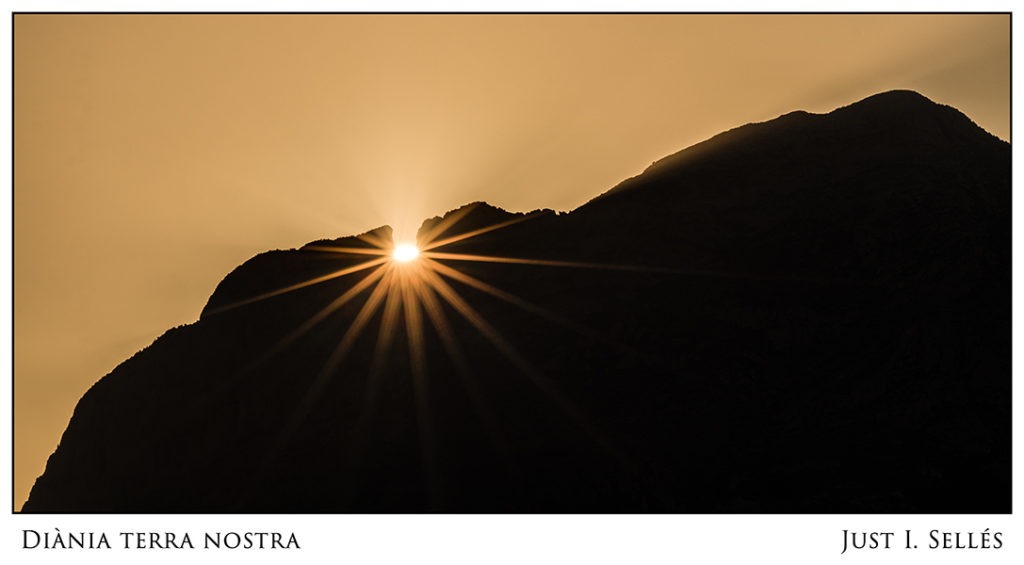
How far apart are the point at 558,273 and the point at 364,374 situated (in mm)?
11908

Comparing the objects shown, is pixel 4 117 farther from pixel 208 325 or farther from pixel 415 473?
pixel 208 325

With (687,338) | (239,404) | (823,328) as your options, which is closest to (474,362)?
(687,338)

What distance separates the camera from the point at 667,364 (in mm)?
34188

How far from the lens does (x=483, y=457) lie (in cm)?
3184

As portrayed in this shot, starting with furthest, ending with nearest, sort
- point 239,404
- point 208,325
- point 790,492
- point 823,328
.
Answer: point 208,325, point 239,404, point 823,328, point 790,492

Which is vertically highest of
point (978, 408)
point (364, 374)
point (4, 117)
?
point (4, 117)

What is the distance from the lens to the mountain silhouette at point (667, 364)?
3006 cm

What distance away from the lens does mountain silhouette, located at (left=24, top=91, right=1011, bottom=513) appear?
98.6 feet

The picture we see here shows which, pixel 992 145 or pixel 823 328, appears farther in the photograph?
pixel 992 145

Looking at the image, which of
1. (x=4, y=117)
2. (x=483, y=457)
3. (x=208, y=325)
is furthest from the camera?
(x=208, y=325)

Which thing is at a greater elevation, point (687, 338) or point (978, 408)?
point (687, 338)

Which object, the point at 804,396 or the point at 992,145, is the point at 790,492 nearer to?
the point at 804,396

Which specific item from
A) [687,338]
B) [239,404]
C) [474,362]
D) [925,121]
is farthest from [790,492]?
[239,404]

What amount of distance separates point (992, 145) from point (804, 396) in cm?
2308
